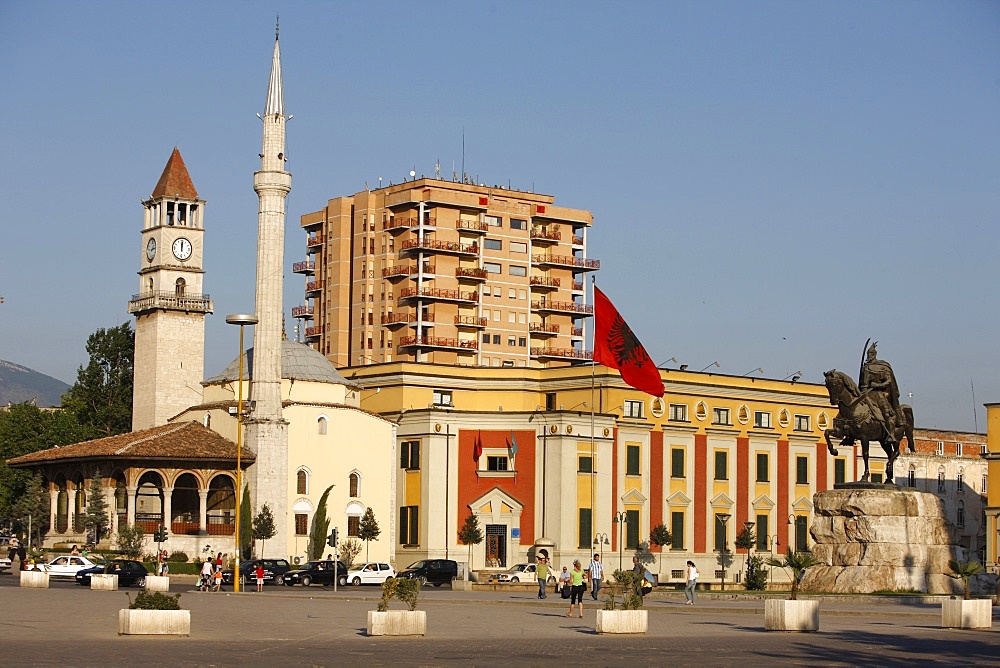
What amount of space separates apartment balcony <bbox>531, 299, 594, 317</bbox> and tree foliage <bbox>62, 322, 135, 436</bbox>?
34.1 m

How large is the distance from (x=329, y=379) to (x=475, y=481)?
10530mm

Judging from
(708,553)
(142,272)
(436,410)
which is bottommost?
(708,553)

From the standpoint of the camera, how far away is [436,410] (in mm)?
84625

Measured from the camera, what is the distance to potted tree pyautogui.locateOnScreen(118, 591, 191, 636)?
29734mm

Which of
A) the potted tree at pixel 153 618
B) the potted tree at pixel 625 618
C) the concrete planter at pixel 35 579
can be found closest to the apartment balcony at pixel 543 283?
the concrete planter at pixel 35 579

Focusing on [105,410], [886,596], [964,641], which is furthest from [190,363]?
[964,641]

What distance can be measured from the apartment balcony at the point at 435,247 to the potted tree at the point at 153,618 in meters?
91.6

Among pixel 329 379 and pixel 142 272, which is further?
pixel 142 272

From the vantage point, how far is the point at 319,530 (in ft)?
268

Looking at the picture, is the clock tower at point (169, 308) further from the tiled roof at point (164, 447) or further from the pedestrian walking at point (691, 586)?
the pedestrian walking at point (691, 586)

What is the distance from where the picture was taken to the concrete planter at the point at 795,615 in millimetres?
32281

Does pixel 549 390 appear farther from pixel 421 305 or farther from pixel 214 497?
pixel 421 305

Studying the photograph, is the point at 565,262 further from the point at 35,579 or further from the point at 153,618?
the point at 153,618

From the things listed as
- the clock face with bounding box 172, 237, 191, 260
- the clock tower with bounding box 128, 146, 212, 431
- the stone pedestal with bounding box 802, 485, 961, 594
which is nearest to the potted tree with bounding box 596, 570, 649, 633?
the stone pedestal with bounding box 802, 485, 961, 594
